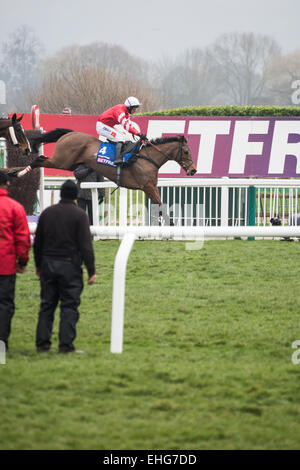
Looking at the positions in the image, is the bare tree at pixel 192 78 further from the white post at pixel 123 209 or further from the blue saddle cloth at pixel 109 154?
the blue saddle cloth at pixel 109 154

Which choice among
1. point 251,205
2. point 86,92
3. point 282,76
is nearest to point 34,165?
point 251,205

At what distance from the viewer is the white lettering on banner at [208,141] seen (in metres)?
12.6

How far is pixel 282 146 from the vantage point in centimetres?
1248

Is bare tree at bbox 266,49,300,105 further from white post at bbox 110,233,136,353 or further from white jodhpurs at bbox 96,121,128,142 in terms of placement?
white post at bbox 110,233,136,353

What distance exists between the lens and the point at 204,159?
12.7m

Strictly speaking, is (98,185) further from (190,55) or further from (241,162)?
(190,55)

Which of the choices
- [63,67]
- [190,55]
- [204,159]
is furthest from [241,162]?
[190,55]

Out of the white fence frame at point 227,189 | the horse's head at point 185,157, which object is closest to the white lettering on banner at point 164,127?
the white fence frame at point 227,189

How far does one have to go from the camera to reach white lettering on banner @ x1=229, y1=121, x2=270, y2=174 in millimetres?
12453

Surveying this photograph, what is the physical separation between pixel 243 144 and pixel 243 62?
42112mm

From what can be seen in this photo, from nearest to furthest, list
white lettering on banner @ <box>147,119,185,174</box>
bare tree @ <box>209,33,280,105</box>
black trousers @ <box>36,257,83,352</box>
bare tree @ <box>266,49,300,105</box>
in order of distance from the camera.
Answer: black trousers @ <box>36,257,83,352</box>
white lettering on banner @ <box>147,119,185,174</box>
bare tree @ <box>266,49,300,105</box>
bare tree @ <box>209,33,280,105</box>

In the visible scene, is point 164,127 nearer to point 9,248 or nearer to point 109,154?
point 109,154

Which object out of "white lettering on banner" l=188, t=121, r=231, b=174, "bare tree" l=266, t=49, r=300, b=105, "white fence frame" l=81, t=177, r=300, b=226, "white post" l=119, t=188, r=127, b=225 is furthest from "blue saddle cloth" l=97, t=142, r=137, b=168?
"bare tree" l=266, t=49, r=300, b=105

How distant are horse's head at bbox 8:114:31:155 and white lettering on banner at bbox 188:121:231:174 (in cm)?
450
